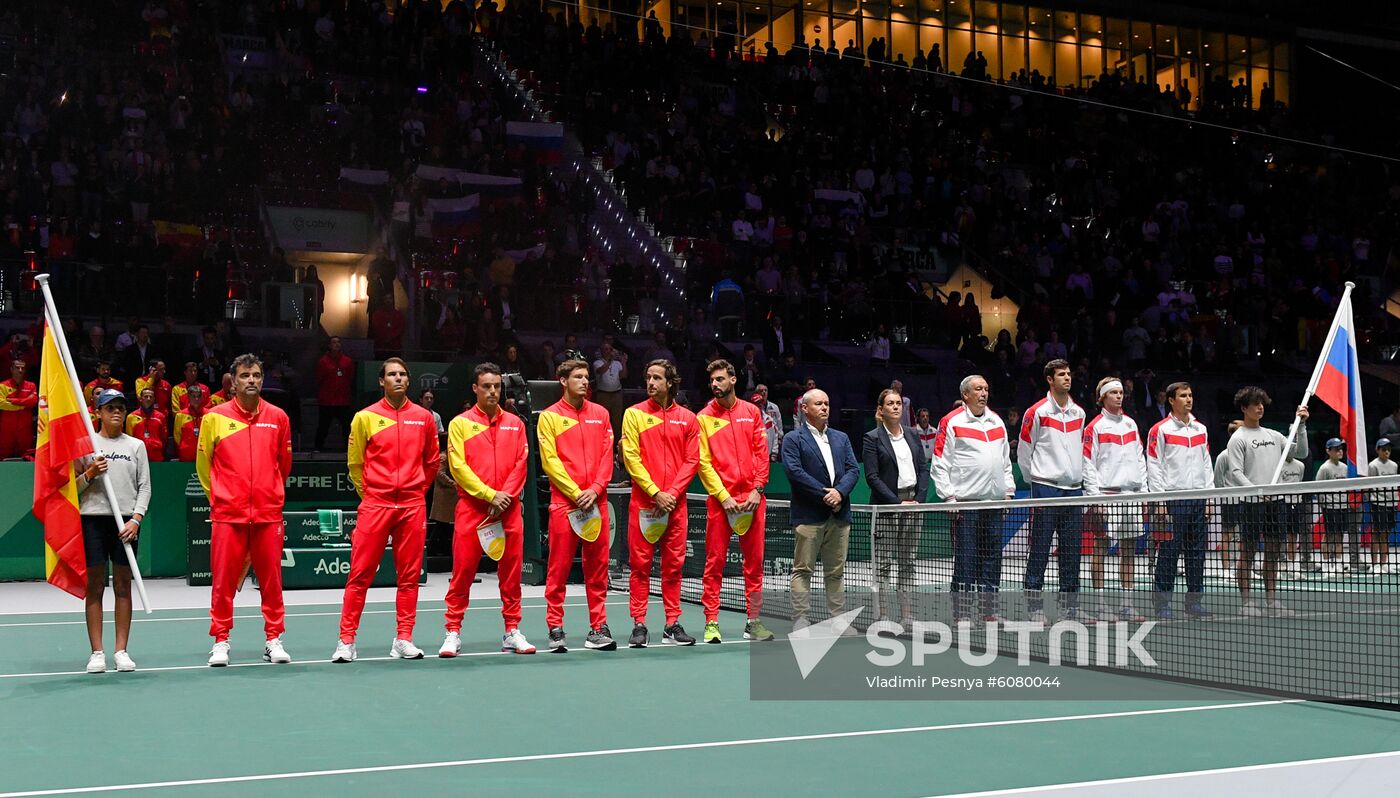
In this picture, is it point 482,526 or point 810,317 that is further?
point 810,317

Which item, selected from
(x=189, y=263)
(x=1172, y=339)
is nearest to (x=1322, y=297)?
(x=1172, y=339)

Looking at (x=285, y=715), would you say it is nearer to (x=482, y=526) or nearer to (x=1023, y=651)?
(x=482, y=526)

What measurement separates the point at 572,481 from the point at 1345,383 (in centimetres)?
709

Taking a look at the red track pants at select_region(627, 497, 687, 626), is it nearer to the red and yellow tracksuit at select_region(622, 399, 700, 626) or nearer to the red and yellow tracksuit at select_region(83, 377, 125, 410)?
the red and yellow tracksuit at select_region(622, 399, 700, 626)

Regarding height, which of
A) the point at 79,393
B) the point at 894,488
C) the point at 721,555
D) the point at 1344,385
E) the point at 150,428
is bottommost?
the point at 721,555

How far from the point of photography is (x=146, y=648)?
11.0m

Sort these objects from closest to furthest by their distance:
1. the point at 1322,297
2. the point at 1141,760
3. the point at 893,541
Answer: the point at 1141,760
the point at 893,541
the point at 1322,297

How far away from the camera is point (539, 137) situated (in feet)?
92.7

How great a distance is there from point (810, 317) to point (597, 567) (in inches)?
563

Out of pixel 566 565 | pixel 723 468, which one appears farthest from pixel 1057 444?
pixel 566 565

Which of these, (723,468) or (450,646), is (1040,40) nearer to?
(723,468)

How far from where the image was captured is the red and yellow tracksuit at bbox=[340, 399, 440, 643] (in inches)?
398

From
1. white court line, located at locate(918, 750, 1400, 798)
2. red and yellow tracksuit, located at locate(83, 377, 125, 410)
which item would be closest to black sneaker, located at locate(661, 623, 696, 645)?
white court line, located at locate(918, 750, 1400, 798)

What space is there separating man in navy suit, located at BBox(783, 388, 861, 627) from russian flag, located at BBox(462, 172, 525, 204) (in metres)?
15.6
